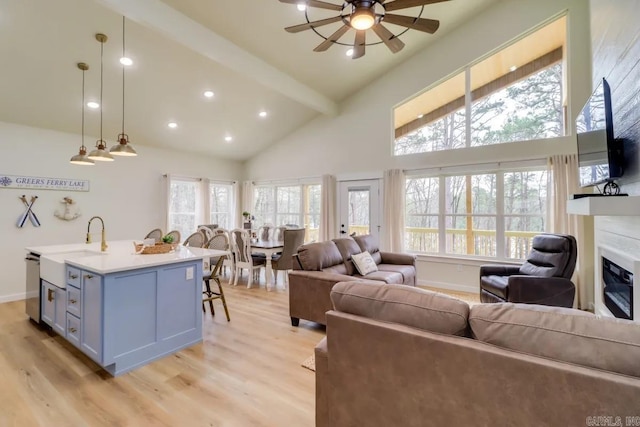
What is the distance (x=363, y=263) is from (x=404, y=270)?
2.12ft

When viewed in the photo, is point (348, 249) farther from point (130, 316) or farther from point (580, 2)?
point (580, 2)

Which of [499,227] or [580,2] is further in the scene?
[499,227]

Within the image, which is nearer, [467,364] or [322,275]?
[467,364]

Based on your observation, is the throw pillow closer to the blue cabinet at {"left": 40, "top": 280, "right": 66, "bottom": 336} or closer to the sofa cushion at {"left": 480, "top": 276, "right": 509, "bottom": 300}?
the sofa cushion at {"left": 480, "top": 276, "right": 509, "bottom": 300}

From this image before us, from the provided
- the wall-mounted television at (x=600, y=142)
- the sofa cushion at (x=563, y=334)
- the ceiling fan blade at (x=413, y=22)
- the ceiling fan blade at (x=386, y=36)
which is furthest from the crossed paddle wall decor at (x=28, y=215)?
the wall-mounted television at (x=600, y=142)

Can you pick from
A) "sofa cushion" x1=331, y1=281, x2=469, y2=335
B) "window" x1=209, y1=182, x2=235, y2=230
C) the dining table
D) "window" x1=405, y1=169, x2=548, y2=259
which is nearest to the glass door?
"window" x1=405, y1=169, x2=548, y2=259

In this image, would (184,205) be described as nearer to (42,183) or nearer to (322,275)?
(42,183)

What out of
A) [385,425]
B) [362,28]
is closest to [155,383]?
[385,425]

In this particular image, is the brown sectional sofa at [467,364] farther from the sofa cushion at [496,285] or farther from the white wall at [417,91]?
the white wall at [417,91]

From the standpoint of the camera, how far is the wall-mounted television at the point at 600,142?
2.14 m

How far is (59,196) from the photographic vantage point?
4.86m

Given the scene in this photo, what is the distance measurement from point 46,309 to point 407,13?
18.2ft

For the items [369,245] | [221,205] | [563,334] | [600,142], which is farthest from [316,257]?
[221,205]

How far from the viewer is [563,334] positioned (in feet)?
3.52
